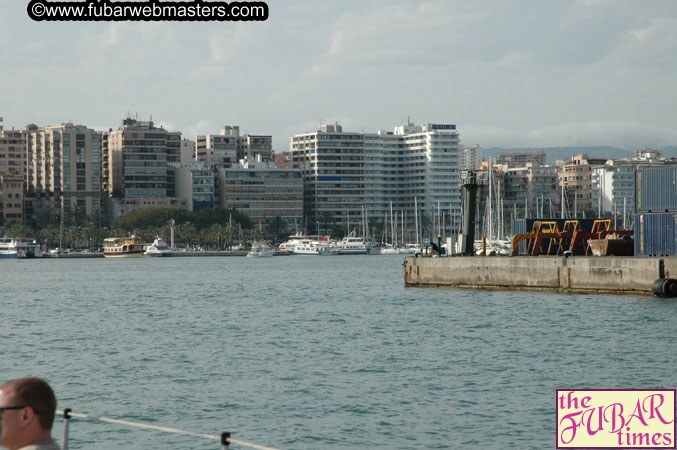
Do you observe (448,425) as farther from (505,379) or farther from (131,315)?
(131,315)

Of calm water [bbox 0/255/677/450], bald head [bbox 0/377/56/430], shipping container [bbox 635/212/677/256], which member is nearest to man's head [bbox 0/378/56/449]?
bald head [bbox 0/377/56/430]

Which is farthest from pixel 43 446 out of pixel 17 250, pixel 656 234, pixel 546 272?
pixel 17 250

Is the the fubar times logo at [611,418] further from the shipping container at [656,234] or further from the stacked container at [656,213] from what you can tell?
the stacked container at [656,213]

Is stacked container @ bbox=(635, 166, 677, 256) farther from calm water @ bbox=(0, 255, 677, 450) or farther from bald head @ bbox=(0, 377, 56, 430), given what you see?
bald head @ bbox=(0, 377, 56, 430)

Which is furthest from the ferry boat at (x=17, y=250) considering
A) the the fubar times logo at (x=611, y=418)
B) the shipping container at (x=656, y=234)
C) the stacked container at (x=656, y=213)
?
the the fubar times logo at (x=611, y=418)

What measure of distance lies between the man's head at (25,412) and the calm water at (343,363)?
14544 mm

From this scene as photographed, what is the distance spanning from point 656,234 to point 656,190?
2662 millimetres

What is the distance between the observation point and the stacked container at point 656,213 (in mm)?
56500

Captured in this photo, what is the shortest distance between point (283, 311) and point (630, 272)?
1985 cm

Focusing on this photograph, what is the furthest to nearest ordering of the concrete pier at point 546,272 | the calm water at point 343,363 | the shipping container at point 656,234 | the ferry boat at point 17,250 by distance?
the ferry boat at point 17,250 < the shipping container at point 656,234 < the concrete pier at point 546,272 < the calm water at point 343,363

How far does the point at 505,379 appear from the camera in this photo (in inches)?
1157

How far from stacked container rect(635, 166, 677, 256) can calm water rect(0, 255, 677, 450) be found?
469 cm

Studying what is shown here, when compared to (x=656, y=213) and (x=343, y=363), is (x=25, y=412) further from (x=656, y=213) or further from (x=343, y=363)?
(x=656, y=213)

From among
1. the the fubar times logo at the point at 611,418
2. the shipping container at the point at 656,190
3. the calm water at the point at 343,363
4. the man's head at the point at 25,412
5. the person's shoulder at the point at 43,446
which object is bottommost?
the calm water at the point at 343,363
